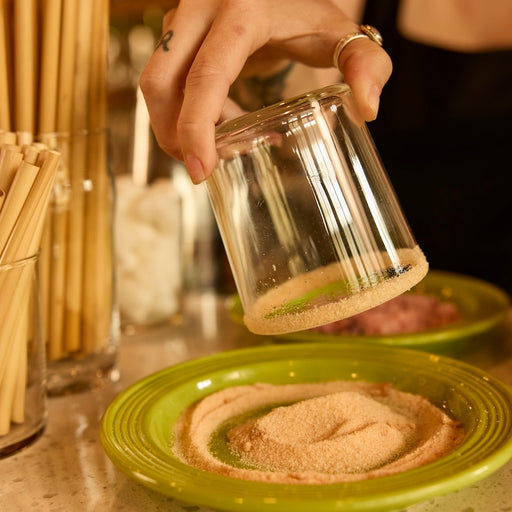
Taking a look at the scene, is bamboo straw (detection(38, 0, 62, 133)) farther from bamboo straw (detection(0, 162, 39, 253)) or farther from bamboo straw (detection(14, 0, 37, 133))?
bamboo straw (detection(0, 162, 39, 253))

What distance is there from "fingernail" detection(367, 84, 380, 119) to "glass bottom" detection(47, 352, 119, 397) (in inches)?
14.0

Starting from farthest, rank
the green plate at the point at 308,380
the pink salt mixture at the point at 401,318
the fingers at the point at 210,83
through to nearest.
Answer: the pink salt mixture at the point at 401,318 < the fingers at the point at 210,83 < the green plate at the point at 308,380

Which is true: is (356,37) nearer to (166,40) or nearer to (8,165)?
(166,40)

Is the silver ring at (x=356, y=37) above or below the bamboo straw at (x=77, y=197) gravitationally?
above

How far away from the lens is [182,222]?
0.92 m

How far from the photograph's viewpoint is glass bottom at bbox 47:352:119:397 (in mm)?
704

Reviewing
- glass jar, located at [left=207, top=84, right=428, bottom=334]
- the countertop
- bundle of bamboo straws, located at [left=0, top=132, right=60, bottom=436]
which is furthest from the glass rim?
the countertop

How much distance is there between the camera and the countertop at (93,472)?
0.50 meters

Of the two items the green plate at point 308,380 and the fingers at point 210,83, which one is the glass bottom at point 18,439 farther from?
the fingers at point 210,83

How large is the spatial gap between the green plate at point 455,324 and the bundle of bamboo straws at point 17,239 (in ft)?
0.86

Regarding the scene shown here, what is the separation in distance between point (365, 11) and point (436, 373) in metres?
0.81

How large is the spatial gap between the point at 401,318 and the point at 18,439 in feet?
1.35

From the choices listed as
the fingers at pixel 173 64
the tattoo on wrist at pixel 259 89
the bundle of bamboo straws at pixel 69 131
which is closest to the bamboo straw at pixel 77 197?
the bundle of bamboo straws at pixel 69 131

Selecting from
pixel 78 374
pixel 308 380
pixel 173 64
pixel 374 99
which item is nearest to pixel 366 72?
pixel 374 99
